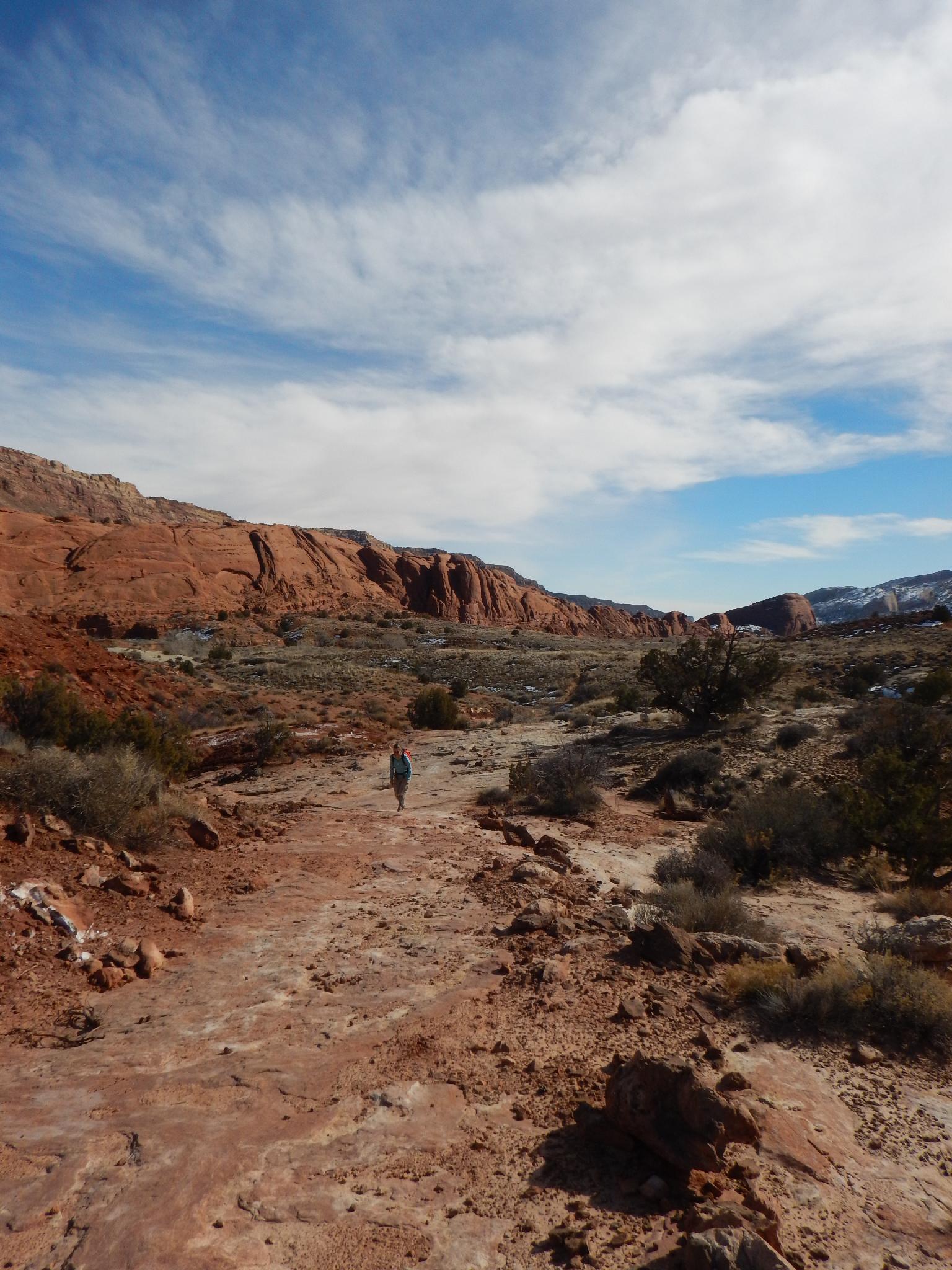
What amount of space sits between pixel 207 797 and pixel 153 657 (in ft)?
84.1

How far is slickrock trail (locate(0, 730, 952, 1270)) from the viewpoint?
10.5ft

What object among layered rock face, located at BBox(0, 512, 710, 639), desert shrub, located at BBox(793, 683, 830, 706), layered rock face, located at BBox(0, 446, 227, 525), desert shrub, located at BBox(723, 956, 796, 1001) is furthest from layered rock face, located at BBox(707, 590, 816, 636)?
desert shrub, located at BBox(723, 956, 796, 1001)

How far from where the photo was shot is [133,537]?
65062mm

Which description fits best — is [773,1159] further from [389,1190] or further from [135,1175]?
[135,1175]

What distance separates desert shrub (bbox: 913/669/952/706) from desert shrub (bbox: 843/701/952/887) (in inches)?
267

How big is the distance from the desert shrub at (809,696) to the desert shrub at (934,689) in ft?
9.80

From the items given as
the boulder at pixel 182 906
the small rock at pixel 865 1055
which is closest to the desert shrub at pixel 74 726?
the boulder at pixel 182 906

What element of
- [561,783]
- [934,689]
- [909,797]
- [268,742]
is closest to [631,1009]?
[909,797]

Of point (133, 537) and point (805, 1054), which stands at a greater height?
point (133, 537)

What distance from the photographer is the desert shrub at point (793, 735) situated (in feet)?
53.4

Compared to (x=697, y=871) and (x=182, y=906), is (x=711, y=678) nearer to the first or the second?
(x=697, y=871)

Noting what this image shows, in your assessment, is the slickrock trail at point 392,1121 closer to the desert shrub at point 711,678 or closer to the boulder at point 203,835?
the boulder at point 203,835

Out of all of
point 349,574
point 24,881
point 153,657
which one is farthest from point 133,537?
point 24,881

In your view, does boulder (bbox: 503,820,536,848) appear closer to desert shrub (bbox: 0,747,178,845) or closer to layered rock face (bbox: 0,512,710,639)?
desert shrub (bbox: 0,747,178,845)
